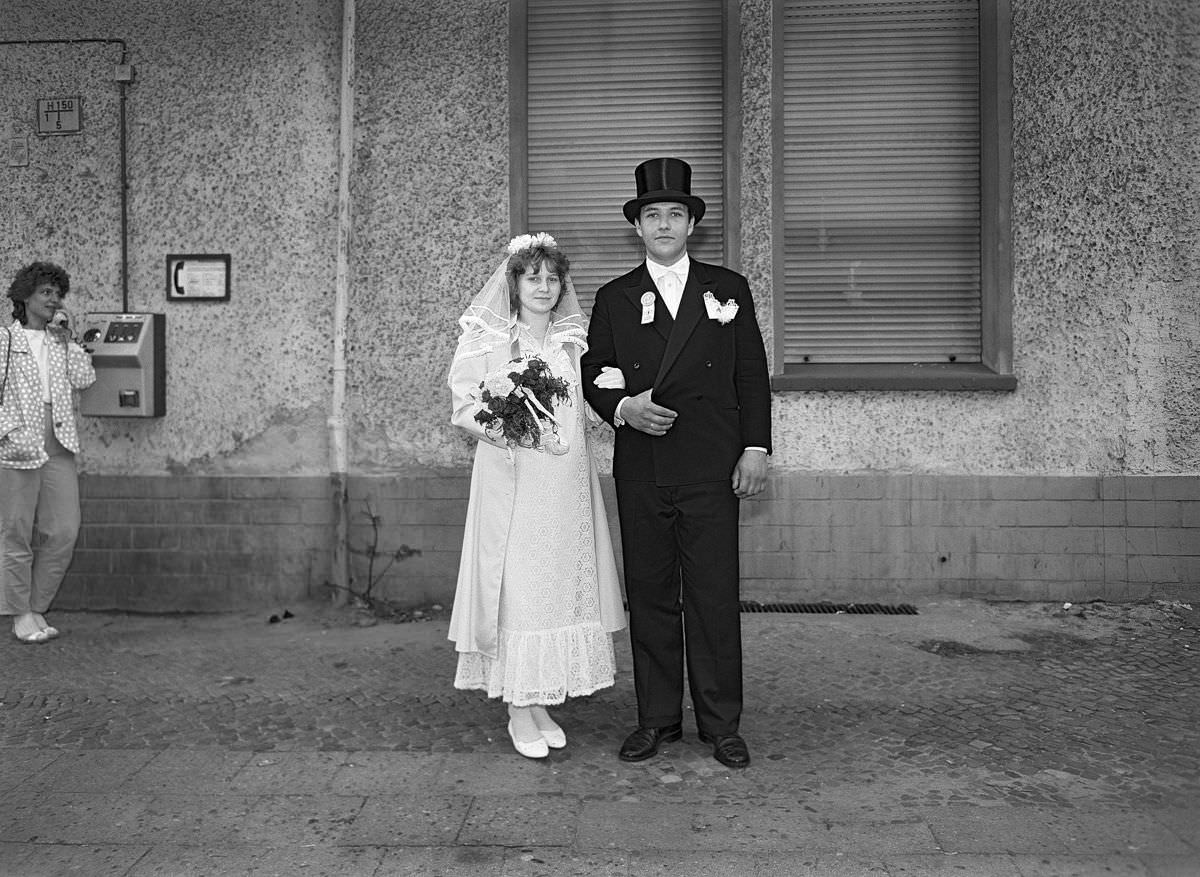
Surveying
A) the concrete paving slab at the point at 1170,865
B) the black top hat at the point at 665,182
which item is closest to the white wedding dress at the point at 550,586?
the black top hat at the point at 665,182

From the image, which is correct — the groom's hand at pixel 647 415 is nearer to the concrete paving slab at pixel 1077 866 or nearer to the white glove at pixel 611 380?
the white glove at pixel 611 380

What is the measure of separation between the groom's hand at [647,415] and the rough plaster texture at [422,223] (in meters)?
2.62

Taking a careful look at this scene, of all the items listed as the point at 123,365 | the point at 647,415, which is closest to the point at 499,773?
the point at 647,415

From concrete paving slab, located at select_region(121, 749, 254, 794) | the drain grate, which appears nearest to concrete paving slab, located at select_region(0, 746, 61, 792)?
concrete paving slab, located at select_region(121, 749, 254, 794)

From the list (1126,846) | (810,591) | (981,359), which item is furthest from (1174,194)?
(1126,846)

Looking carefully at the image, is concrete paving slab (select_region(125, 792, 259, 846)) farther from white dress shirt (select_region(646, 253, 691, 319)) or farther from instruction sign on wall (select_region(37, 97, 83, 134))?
instruction sign on wall (select_region(37, 97, 83, 134))

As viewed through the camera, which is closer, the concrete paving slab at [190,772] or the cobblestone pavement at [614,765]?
the cobblestone pavement at [614,765]

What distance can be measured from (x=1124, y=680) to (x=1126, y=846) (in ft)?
6.40

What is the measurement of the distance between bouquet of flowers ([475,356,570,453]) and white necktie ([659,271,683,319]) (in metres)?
0.56

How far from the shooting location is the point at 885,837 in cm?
375

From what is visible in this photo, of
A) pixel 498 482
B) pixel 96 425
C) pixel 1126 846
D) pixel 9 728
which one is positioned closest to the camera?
pixel 1126 846

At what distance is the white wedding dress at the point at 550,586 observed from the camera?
4449 mm

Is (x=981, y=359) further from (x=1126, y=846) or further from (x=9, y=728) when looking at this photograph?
(x=9, y=728)

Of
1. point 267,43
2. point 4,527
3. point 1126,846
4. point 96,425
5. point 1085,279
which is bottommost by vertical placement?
point 1126,846
